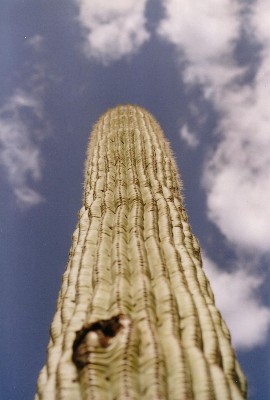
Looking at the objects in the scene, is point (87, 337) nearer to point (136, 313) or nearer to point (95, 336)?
point (95, 336)

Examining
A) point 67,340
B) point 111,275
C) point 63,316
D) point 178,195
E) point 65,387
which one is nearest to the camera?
point 65,387

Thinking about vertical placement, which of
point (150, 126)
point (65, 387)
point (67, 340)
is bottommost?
point (65, 387)

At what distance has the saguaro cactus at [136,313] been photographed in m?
2.19

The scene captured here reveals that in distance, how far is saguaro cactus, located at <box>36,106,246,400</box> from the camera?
2.19 meters

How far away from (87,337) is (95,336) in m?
0.04

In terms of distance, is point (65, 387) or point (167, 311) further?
point (167, 311)

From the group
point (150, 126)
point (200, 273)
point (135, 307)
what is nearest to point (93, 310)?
point (135, 307)

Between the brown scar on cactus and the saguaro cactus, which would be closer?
the saguaro cactus

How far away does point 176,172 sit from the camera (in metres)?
5.34

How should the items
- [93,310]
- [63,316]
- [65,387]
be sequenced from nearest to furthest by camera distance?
[65,387], [93,310], [63,316]

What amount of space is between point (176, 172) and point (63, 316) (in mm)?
2808

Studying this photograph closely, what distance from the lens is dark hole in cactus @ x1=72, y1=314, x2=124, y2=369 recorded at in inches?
91.4

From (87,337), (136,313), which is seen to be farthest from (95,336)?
(136,313)

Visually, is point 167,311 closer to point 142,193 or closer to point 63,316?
point 63,316
